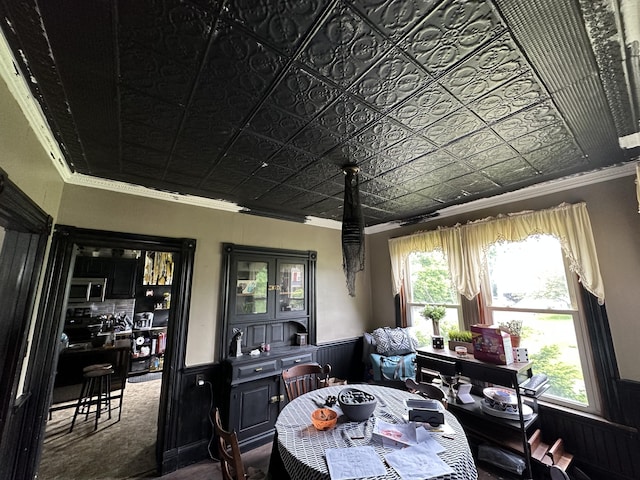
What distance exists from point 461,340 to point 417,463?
1.92 meters

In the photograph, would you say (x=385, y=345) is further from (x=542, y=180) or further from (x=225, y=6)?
(x=225, y=6)

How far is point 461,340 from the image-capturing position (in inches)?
112

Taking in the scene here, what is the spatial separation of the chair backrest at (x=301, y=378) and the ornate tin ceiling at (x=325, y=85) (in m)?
1.88

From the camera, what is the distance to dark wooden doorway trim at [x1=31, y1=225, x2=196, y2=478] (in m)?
2.10

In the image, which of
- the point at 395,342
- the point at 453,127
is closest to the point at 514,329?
the point at 395,342

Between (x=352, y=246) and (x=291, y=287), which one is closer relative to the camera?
(x=352, y=246)

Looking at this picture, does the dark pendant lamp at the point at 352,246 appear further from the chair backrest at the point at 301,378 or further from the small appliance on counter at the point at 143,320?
the small appliance on counter at the point at 143,320

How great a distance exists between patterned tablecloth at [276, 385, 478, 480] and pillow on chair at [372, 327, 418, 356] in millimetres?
1570

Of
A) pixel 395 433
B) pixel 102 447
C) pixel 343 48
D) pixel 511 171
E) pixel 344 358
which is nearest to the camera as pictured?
pixel 343 48

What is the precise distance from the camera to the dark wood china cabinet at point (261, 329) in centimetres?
277

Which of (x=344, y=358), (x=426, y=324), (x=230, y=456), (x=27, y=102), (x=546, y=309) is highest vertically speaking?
(x=27, y=102)

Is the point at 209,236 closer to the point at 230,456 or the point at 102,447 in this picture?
the point at 230,456

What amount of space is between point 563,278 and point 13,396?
4.56m

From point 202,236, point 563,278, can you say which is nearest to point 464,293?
point 563,278
